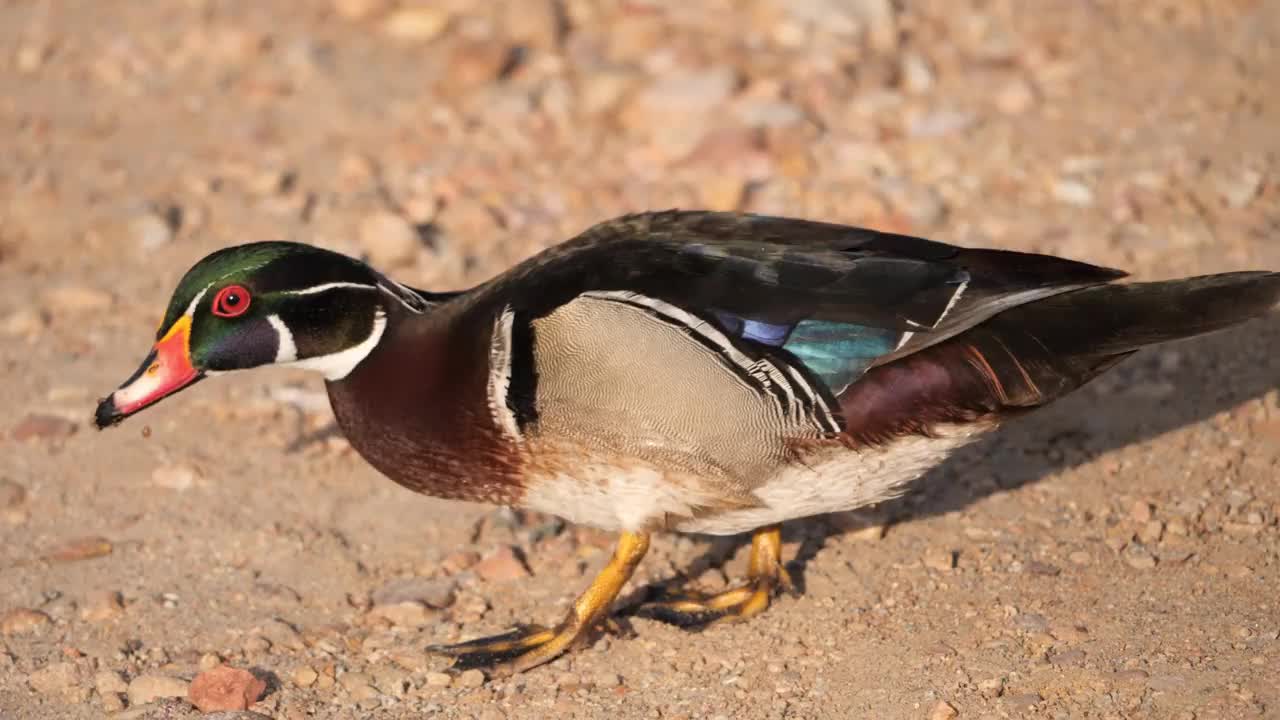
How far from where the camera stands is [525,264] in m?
4.86

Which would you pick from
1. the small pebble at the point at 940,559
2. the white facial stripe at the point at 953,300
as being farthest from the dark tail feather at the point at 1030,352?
the small pebble at the point at 940,559

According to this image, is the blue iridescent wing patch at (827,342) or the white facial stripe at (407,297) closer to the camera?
the blue iridescent wing patch at (827,342)

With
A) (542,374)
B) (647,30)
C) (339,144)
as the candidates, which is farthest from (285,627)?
(647,30)

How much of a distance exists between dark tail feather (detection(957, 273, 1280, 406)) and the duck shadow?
0.88 metres

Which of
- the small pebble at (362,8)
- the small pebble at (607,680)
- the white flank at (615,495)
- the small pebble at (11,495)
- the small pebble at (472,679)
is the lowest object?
the small pebble at (607,680)

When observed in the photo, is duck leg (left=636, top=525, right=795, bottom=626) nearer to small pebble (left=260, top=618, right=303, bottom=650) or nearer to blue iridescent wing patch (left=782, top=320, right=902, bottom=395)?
blue iridescent wing patch (left=782, top=320, right=902, bottom=395)

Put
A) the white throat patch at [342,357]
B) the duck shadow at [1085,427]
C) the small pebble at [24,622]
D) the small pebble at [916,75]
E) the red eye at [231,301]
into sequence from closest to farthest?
the red eye at [231,301], the white throat patch at [342,357], the small pebble at [24,622], the duck shadow at [1085,427], the small pebble at [916,75]

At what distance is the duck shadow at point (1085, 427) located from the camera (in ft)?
17.6

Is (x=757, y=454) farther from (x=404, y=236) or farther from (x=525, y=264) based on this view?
(x=404, y=236)

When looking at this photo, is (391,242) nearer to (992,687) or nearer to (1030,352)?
(1030,352)

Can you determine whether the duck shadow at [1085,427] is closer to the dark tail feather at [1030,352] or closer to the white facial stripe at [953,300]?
the dark tail feather at [1030,352]

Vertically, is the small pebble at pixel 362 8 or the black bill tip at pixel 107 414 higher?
the small pebble at pixel 362 8

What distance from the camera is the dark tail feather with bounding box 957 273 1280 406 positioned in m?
4.51

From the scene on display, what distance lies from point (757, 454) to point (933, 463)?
574mm
